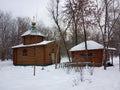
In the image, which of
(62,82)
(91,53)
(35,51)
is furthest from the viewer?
(35,51)

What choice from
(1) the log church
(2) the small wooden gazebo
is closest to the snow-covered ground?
(2) the small wooden gazebo

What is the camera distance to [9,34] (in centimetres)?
5125

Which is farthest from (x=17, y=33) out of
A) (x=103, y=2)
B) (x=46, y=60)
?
(x=103, y=2)

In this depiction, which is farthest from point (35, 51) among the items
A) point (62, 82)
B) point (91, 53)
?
point (62, 82)

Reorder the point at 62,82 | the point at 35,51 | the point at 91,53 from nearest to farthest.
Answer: the point at 62,82 < the point at 91,53 < the point at 35,51

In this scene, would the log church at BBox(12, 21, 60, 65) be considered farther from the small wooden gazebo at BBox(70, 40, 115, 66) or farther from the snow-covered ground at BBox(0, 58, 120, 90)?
the snow-covered ground at BBox(0, 58, 120, 90)

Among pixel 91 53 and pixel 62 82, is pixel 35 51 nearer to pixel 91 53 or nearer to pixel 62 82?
pixel 91 53

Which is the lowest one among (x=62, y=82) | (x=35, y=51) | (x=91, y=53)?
(x=62, y=82)

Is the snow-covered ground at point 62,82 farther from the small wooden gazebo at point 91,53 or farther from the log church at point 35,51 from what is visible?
the log church at point 35,51

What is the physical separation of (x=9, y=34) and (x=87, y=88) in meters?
44.4

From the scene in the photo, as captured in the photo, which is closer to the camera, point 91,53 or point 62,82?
point 62,82

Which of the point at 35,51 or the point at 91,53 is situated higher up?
the point at 35,51

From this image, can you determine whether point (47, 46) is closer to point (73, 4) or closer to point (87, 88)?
point (73, 4)

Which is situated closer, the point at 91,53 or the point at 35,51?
the point at 91,53
